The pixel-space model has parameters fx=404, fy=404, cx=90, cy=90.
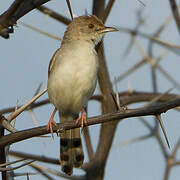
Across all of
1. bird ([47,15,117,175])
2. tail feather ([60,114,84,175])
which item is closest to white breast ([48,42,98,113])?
bird ([47,15,117,175])

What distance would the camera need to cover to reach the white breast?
4.75m

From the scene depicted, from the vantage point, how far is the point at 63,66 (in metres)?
4.78

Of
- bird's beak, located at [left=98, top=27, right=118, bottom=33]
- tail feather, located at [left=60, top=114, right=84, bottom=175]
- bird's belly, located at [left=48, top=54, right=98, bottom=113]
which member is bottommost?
tail feather, located at [left=60, top=114, right=84, bottom=175]

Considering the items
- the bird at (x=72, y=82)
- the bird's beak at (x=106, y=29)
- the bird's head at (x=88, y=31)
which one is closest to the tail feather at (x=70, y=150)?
the bird at (x=72, y=82)

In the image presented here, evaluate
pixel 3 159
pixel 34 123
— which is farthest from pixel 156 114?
pixel 34 123

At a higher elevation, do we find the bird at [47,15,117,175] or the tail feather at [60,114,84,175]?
the bird at [47,15,117,175]

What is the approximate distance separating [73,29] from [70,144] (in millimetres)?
1611

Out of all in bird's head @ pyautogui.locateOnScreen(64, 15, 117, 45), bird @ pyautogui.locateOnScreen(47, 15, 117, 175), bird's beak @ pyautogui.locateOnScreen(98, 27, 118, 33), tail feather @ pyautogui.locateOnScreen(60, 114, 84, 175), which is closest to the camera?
tail feather @ pyautogui.locateOnScreen(60, 114, 84, 175)

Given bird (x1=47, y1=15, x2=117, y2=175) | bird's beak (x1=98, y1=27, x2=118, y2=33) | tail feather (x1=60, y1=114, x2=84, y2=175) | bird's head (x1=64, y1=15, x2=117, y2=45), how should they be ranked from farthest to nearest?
1. bird's head (x1=64, y1=15, x2=117, y2=45)
2. bird's beak (x1=98, y1=27, x2=118, y2=33)
3. bird (x1=47, y1=15, x2=117, y2=175)
4. tail feather (x1=60, y1=114, x2=84, y2=175)

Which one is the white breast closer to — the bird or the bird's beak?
the bird

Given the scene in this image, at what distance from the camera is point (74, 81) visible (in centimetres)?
477

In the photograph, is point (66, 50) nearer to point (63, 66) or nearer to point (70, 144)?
point (63, 66)

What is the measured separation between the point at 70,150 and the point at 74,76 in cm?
91

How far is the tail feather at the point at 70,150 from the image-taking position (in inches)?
173
